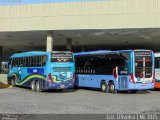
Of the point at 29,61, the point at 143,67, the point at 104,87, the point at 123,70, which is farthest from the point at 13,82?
the point at 143,67

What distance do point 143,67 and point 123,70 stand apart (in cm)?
138

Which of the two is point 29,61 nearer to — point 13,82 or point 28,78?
point 28,78

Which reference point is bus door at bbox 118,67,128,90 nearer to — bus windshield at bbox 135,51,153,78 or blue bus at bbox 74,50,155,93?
blue bus at bbox 74,50,155,93

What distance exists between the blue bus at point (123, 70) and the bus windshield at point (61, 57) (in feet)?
7.30

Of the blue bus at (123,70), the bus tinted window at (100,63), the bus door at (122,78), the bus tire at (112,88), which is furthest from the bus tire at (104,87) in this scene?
the bus door at (122,78)

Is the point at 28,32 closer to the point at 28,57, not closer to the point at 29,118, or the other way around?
the point at 28,57

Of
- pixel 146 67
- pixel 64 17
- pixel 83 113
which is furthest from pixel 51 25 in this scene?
pixel 83 113

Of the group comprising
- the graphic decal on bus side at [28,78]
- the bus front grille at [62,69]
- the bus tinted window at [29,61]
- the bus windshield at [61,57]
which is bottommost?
the graphic decal on bus side at [28,78]

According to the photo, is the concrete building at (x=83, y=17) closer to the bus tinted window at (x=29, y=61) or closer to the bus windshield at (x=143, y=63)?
the bus tinted window at (x=29, y=61)

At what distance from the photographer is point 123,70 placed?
24.8 metres

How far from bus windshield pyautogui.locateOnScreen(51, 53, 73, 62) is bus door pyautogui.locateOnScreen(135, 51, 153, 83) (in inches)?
179

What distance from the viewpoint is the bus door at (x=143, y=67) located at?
24.6m

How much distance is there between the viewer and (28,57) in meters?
28.1

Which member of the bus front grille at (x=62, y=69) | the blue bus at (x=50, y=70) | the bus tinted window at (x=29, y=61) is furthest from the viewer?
the bus tinted window at (x=29, y=61)
